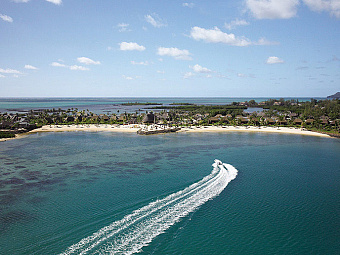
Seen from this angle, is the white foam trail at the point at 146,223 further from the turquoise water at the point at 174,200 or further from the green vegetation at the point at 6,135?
the green vegetation at the point at 6,135

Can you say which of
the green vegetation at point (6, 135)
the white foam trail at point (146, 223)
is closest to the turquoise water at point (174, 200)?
the white foam trail at point (146, 223)

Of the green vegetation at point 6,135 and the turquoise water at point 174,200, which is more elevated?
the green vegetation at point 6,135

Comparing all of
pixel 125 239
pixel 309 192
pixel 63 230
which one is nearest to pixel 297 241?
pixel 309 192

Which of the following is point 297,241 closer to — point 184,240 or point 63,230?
point 184,240

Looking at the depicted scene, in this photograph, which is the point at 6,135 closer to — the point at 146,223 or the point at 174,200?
the point at 174,200

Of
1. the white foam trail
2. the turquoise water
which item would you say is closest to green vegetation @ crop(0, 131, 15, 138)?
the turquoise water

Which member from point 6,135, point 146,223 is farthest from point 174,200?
point 6,135
